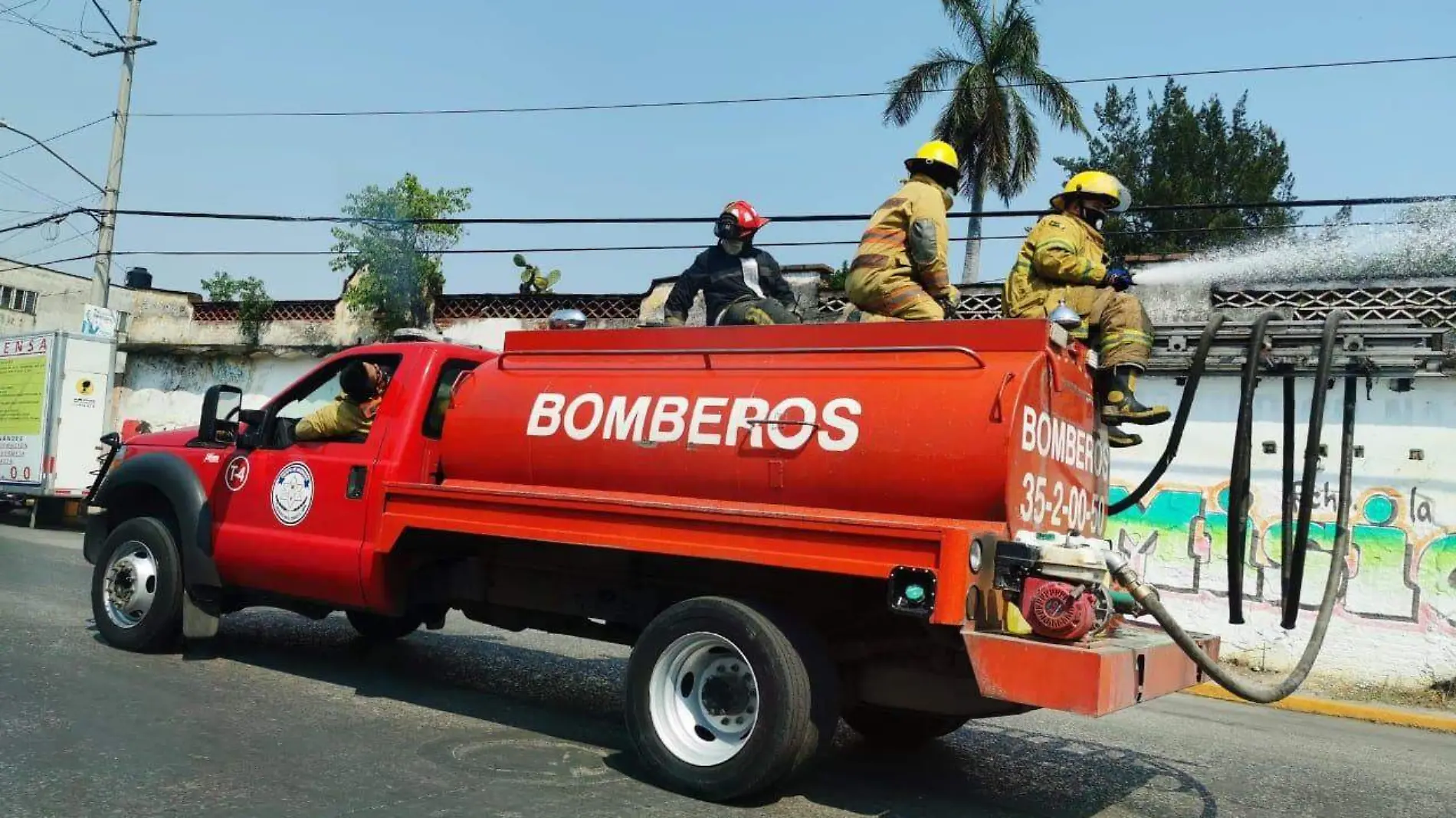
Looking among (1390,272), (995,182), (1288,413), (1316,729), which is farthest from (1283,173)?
(1288,413)

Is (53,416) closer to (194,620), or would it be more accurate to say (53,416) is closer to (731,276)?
(194,620)

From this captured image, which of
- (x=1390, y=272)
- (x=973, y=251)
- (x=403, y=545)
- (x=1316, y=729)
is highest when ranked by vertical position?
(x=973, y=251)

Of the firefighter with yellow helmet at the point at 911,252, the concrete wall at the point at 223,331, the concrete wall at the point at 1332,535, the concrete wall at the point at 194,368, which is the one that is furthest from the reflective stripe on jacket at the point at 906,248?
the concrete wall at the point at 194,368

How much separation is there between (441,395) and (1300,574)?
4610 mm

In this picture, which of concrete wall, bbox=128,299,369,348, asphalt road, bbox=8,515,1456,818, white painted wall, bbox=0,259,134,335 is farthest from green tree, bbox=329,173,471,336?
white painted wall, bbox=0,259,134,335

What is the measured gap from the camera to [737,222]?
23.6 ft

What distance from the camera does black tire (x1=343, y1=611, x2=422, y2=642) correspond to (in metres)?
8.23

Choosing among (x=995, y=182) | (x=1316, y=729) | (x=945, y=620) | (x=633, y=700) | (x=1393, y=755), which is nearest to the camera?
(x=945, y=620)

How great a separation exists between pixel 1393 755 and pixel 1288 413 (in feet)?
9.84

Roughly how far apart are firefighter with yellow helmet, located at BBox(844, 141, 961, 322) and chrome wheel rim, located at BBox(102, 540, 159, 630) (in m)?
4.65

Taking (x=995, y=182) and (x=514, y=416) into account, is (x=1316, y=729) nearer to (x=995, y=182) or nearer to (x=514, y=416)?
(x=514, y=416)

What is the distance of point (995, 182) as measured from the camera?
2834cm

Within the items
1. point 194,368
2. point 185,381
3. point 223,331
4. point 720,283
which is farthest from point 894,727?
point 185,381

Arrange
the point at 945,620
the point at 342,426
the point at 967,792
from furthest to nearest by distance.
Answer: the point at 342,426, the point at 967,792, the point at 945,620
